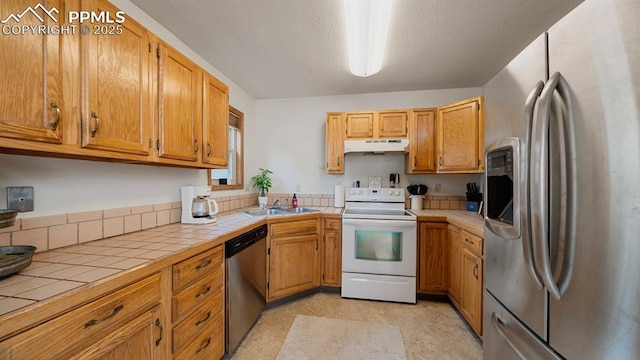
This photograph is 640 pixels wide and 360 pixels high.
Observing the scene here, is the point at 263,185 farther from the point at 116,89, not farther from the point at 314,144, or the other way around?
the point at 116,89

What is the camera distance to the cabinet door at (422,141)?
277 centimetres

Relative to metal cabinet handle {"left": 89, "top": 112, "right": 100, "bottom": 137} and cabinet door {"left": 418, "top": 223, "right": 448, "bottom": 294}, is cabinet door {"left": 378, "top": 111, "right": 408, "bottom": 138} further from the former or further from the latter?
metal cabinet handle {"left": 89, "top": 112, "right": 100, "bottom": 137}

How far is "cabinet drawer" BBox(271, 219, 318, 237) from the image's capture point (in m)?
2.35

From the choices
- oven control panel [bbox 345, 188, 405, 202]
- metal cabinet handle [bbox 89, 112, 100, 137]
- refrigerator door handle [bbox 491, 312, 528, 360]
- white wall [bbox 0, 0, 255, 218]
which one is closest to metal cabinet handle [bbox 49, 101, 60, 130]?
metal cabinet handle [bbox 89, 112, 100, 137]

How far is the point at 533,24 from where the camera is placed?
1.76m

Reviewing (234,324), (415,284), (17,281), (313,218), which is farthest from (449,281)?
(17,281)

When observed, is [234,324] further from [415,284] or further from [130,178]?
[415,284]

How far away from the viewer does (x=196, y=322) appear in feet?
4.32

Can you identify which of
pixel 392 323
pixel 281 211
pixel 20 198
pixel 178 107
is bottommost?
pixel 392 323

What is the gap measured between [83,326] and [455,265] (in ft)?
8.58

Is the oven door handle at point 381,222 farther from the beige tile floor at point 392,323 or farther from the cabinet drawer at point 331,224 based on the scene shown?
the beige tile floor at point 392,323

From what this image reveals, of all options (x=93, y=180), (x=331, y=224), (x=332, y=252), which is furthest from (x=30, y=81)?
(x=332, y=252)

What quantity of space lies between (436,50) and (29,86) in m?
2.66

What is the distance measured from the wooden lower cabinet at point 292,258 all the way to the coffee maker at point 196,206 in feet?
2.03
